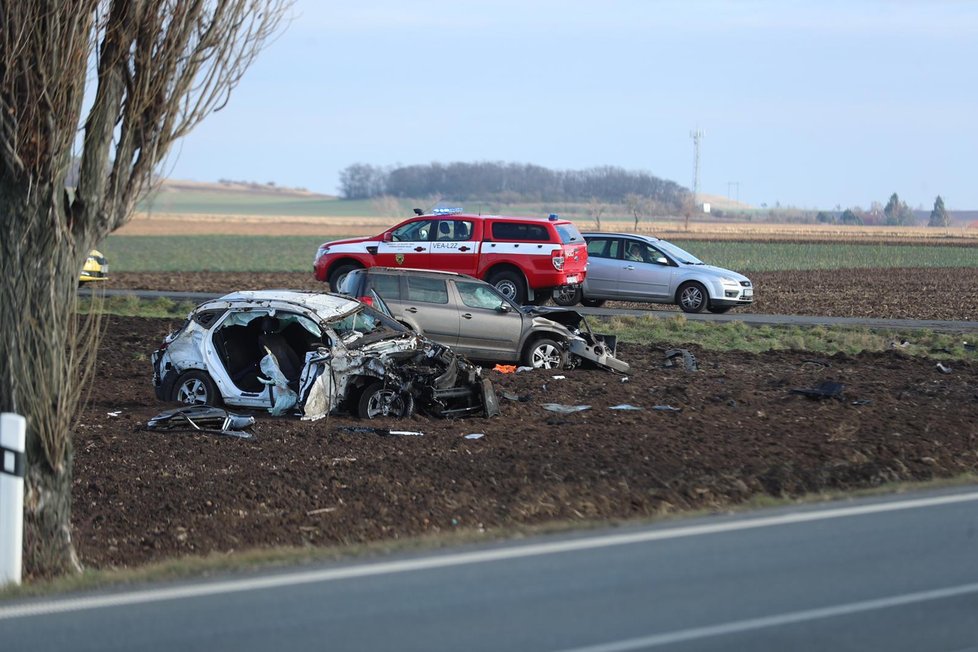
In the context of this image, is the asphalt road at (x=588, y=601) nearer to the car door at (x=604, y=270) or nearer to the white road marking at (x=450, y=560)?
the white road marking at (x=450, y=560)

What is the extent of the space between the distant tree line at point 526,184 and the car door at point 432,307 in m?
106

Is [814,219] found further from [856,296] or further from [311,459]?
[311,459]

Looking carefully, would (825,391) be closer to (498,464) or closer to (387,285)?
(498,464)

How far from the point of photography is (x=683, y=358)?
20.0 metres

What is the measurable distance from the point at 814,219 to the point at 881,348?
140 meters

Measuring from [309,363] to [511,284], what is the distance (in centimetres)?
1253

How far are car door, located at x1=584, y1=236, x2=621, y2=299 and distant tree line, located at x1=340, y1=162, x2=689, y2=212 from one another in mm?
95533

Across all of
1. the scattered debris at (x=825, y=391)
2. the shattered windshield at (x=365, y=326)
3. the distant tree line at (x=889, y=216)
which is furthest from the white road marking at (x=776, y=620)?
the distant tree line at (x=889, y=216)

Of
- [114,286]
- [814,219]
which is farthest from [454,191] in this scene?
[114,286]

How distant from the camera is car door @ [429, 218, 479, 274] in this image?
2609 cm

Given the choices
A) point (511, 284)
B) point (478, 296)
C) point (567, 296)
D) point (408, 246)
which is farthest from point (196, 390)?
point (567, 296)

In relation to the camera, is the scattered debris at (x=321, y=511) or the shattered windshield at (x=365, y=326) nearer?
the scattered debris at (x=321, y=511)

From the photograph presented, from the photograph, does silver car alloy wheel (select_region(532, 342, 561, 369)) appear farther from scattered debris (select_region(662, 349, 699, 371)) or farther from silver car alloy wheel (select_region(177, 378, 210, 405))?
silver car alloy wheel (select_region(177, 378, 210, 405))

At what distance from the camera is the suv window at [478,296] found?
18594 mm
